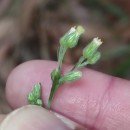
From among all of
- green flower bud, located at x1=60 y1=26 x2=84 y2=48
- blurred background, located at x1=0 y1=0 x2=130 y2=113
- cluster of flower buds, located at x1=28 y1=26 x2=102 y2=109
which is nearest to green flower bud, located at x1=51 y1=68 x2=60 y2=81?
cluster of flower buds, located at x1=28 y1=26 x2=102 y2=109

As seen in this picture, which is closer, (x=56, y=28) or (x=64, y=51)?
(x=64, y=51)

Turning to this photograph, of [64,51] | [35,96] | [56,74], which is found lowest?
[35,96]

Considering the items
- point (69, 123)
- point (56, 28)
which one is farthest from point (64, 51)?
point (56, 28)

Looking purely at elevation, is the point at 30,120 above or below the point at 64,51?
below

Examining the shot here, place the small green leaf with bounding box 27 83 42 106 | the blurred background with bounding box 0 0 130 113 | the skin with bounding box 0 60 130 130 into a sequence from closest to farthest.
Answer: the small green leaf with bounding box 27 83 42 106
the skin with bounding box 0 60 130 130
the blurred background with bounding box 0 0 130 113

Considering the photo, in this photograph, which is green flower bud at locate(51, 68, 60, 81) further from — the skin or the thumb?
the skin

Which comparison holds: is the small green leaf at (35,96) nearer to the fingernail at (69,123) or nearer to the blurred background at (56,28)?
the fingernail at (69,123)

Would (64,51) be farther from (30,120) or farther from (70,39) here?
(30,120)
